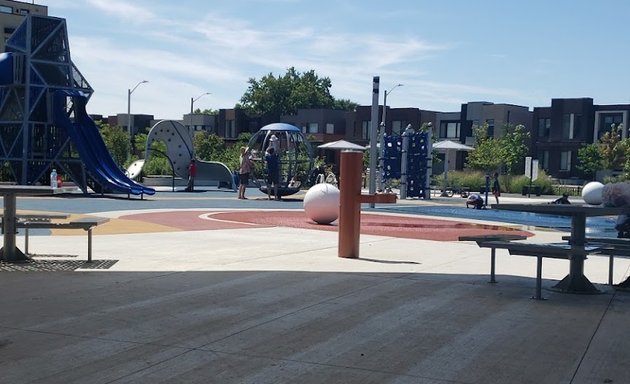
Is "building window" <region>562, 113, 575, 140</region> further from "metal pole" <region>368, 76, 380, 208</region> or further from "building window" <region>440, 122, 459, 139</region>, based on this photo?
"metal pole" <region>368, 76, 380, 208</region>

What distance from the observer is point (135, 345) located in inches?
244

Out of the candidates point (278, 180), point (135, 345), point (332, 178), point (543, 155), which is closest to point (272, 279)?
point (135, 345)

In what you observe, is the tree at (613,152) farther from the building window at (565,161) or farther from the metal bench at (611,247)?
the metal bench at (611,247)

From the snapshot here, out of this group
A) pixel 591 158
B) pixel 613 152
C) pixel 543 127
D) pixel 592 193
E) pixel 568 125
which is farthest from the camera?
→ pixel 543 127

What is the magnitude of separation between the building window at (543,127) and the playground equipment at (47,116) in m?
54.5

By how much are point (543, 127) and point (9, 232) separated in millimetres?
71418

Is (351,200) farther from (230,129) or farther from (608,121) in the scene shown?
(230,129)

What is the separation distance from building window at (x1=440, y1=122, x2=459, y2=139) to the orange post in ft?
232

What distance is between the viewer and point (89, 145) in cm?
3064

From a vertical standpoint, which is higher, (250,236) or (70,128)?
(70,128)

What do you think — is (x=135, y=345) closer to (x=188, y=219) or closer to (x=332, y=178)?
(x=188, y=219)

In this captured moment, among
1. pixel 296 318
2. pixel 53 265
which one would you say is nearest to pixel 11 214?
pixel 53 265

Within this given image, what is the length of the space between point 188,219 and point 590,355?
47.2 ft

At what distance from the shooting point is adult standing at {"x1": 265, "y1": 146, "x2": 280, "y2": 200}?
3106cm
